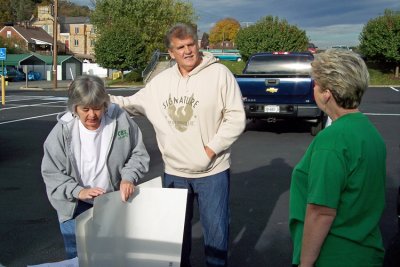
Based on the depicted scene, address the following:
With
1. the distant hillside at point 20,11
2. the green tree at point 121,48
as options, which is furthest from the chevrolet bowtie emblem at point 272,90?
the distant hillside at point 20,11

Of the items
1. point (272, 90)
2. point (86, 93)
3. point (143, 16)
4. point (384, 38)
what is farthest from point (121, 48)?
point (86, 93)

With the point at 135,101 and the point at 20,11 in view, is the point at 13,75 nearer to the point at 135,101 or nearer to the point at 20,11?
the point at 135,101

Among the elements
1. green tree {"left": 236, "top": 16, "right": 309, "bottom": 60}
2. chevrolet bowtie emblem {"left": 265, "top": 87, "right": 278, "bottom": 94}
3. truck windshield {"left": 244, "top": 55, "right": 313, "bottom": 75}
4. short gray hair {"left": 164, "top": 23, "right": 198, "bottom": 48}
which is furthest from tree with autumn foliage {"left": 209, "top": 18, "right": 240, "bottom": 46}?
short gray hair {"left": 164, "top": 23, "right": 198, "bottom": 48}

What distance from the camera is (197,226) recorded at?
5.10 metres

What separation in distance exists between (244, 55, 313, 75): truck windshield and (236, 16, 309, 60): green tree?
3443 cm

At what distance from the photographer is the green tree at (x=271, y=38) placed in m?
45.7

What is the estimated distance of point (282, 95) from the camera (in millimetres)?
10930

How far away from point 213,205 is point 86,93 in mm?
1192

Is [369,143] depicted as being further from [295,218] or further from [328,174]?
[295,218]

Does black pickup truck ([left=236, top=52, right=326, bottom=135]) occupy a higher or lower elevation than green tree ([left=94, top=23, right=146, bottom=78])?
lower

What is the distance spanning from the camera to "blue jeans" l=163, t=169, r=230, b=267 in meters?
3.31

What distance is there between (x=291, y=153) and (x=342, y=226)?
7245mm

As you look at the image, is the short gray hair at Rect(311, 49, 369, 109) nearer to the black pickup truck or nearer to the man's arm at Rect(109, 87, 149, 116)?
the man's arm at Rect(109, 87, 149, 116)

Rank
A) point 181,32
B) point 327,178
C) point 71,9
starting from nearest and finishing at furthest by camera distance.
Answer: point 327,178, point 181,32, point 71,9
